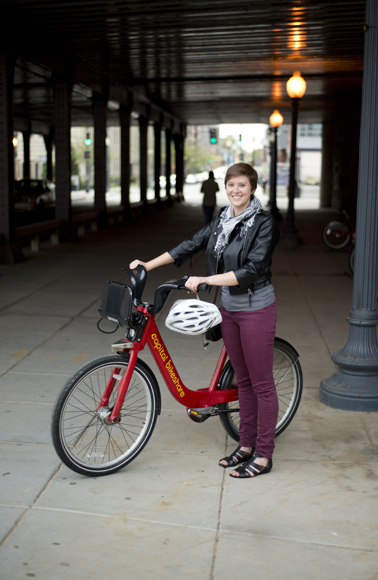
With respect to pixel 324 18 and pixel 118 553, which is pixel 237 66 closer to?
pixel 324 18

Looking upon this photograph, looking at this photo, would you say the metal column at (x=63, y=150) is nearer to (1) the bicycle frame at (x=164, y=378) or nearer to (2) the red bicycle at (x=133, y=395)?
(2) the red bicycle at (x=133, y=395)

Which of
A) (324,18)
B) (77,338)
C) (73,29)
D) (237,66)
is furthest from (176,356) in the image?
(237,66)

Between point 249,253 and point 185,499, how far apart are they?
4.71ft

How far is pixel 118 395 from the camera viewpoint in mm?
3891

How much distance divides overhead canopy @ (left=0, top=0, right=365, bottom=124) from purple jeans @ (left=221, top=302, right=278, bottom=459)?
918cm

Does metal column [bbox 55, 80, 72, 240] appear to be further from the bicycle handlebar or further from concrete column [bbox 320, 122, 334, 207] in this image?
concrete column [bbox 320, 122, 334, 207]

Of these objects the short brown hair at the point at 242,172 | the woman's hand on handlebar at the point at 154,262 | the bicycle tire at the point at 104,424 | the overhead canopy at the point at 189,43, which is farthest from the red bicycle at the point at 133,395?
the overhead canopy at the point at 189,43

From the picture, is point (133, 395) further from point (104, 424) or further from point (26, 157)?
point (26, 157)

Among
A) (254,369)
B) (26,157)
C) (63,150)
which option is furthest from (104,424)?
(26,157)

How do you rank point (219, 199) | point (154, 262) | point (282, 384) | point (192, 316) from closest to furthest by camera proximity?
point (192, 316), point (154, 262), point (282, 384), point (219, 199)

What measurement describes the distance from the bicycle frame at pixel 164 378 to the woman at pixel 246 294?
0.56 feet

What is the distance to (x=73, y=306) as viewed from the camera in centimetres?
891

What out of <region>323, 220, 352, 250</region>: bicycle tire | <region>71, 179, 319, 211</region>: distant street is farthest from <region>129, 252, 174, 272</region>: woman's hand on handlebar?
<region>71, 179, 319, 211</region>: distant street

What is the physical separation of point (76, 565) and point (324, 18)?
39.6 ft
